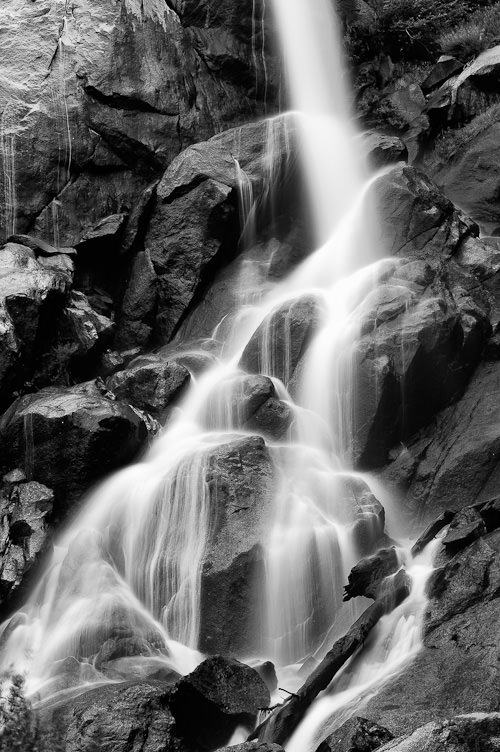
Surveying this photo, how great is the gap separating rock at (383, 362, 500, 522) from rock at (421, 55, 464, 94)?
10.4 meters

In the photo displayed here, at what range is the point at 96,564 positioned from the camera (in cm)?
1055

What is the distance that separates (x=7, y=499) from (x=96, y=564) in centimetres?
179

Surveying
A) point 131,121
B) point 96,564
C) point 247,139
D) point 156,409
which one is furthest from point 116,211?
point 96,564

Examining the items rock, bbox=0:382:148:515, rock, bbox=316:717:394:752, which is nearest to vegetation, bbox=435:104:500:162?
rock, bbox=0:382:148:515

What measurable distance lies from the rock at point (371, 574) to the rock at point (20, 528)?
436 centimetres

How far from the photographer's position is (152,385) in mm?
13180

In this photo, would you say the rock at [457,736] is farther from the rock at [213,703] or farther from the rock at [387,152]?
the rock at [387,152]

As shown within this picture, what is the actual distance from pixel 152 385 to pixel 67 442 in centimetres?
208

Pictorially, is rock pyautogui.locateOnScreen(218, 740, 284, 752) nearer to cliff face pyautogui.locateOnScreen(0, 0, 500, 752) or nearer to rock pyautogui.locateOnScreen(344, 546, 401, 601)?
cliff face pyautogui.locateOnScreen(0, 0, 500, 752)

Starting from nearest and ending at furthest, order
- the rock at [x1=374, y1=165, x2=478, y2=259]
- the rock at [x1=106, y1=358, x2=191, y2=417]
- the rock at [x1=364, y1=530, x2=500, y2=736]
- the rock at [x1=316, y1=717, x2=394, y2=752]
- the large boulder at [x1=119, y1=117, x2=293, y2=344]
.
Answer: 1. the rock at [x1=316, y1=717, x2=394, y2=752]
2. the rock at [x1=364, y1=530, x2=500, y2=736]
3. the rock at [x1=106, y1=358, x2=191, y2=417]
4. the rock at [x1=374, y1=165, x2=478, y2=259]
5. the large boulder at [x1=119, y1=117, x2=293, y2=344]

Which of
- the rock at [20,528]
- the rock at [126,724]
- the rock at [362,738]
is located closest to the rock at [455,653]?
the rock at [362,738]

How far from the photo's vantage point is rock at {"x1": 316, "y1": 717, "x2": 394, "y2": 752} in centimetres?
596

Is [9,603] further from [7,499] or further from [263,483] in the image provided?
[263,483]

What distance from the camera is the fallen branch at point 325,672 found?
288 inches
